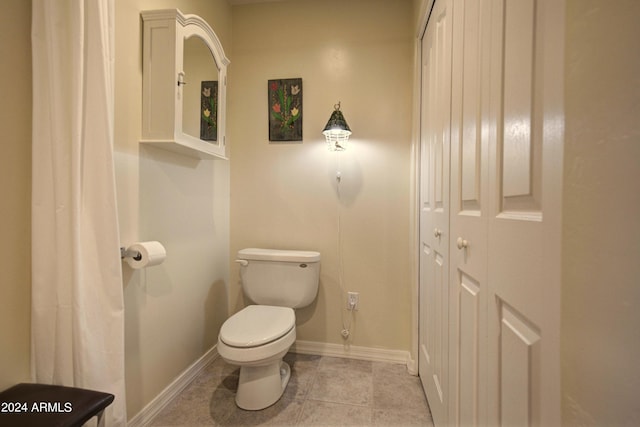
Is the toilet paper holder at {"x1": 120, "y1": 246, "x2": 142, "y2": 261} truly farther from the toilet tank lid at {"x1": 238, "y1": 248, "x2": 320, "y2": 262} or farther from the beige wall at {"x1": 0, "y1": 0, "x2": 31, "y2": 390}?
the toilet tank lid at {"x1": 238, "y1": 248, "x2": 320, "y2": 262}

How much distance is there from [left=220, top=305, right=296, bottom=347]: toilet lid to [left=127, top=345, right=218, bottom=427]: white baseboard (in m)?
0.46

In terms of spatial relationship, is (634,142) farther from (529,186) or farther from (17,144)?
(17,144)

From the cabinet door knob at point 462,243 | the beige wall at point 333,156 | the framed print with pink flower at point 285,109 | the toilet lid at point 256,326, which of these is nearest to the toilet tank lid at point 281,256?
the beige wall at point 333,156

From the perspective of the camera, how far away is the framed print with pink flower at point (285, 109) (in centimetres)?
190

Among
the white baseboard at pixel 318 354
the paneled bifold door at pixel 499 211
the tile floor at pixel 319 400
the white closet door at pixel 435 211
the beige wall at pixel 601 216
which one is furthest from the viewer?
the white baseboard at pixel 318 354

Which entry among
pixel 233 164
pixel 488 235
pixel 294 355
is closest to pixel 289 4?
pixel 233 164

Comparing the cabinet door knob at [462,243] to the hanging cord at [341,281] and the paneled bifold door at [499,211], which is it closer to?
the paneled bifold door at [499,211]

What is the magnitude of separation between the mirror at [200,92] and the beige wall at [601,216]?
1.41 metres

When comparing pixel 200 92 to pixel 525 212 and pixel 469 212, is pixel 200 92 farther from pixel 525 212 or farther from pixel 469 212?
pixel 525 212

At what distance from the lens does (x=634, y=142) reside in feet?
1.06

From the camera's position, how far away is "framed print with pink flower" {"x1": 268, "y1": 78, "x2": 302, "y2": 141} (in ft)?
6.22

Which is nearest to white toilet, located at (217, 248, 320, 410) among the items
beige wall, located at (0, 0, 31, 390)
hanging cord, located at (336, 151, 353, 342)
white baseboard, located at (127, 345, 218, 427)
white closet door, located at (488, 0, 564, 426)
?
hanging cord, located at (336, 151, 353, 342)

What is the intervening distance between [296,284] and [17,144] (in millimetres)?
1390

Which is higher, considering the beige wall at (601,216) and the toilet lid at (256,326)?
the beige wall at (601,216)
